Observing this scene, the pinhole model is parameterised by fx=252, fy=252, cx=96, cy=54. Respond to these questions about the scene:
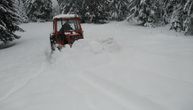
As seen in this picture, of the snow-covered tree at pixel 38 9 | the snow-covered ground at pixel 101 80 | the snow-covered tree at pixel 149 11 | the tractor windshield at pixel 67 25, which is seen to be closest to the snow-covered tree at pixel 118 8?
the snow-covered tree at pixel 149 11

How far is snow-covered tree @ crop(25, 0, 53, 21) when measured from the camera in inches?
1607

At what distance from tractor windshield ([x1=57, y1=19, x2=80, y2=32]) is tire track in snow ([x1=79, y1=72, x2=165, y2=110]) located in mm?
5024

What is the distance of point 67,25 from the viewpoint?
12406 mm

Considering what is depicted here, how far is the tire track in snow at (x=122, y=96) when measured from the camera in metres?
5.59

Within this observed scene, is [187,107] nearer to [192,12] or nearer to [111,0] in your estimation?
[192,12]

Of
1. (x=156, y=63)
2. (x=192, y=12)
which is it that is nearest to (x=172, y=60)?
(x=156, y=63)

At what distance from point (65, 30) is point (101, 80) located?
5426mm

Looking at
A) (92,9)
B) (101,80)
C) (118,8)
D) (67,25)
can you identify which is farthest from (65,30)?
(118,8)

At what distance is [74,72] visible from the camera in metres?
8.77

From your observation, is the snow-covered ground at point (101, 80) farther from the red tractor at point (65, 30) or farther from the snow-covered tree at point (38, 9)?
the snow-covered tree at point (38, 9)

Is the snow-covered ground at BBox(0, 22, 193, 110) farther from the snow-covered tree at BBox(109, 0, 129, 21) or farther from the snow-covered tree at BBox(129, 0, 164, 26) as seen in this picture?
the snow-covered tree at BBox(109, 0, 129, 21)

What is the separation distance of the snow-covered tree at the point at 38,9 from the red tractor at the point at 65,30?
29869 mm

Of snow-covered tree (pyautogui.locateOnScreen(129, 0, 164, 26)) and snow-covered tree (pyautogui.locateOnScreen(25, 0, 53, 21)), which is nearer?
snow-covered tree (pyautogui.locateOnScreen(129, 0, 164, 26))

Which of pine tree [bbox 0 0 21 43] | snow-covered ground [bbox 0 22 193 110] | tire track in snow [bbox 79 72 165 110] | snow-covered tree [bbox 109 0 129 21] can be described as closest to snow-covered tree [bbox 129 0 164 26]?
snow-covered tree [bbox 109 0 129 21]
